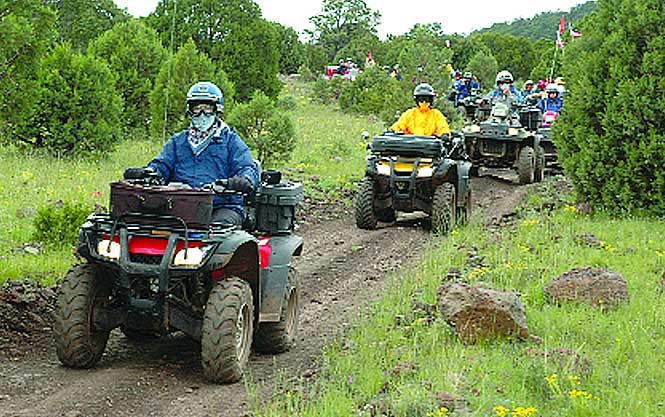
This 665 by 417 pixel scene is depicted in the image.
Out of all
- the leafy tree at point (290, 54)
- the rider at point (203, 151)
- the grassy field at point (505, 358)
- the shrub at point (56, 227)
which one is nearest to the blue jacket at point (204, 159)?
the rider at point (203, 151)

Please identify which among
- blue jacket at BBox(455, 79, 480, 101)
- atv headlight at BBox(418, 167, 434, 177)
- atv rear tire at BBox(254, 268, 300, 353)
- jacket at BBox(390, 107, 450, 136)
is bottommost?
atv rear tire at BBox(254, 268, 300, 353)

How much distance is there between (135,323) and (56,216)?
166 inches

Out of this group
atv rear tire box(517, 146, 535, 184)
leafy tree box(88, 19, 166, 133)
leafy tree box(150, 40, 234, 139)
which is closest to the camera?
atv rear tire box(517, 146, 535, 184)

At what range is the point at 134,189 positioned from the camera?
6.32 meters

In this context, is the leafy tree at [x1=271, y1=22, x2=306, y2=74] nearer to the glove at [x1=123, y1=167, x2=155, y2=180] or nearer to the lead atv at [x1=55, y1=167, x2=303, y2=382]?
the glove at [x1=123, y1=167, x2=155, y2=180]

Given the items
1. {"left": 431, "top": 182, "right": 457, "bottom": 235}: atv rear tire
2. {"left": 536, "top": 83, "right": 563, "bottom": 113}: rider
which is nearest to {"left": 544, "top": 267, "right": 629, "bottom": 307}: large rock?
{"left": 431, "top": 182, "right": 457, "bottom": 235}: atv rear tire

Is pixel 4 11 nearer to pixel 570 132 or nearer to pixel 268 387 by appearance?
pixel 268 387

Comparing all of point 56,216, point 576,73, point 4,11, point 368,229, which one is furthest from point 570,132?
point 4,11

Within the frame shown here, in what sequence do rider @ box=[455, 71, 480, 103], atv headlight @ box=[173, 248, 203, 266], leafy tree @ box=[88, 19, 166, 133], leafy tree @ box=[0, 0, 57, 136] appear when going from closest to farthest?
atv headlight @ box=[173, 248, 203, 266]
leafy tree @ box=[0, 0, 57, 136]
leafy tree @ box=[88, 19, 166, 133]
rider @ box=[455, 71, 480, 103]

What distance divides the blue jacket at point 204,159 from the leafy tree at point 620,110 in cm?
712

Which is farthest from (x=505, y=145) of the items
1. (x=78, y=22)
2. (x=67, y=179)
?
(x=78, y=22)

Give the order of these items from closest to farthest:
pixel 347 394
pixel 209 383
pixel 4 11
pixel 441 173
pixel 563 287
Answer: pixel 347 394
pixel 209 383
pixel 4 11
pixel 563 287
pixel 441 173

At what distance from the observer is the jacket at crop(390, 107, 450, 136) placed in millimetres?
14430

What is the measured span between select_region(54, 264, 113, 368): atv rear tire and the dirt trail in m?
0.13
